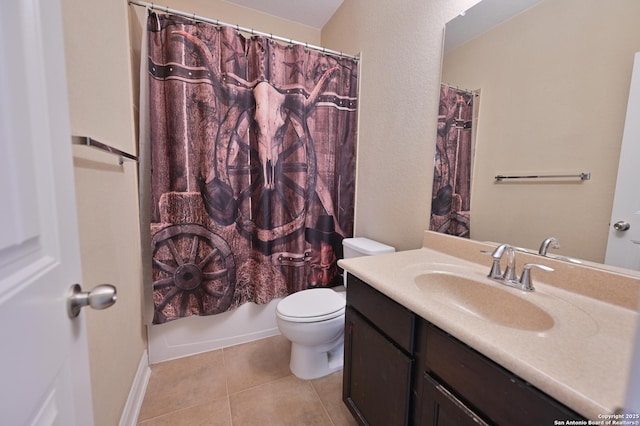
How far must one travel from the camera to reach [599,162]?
2.60 ft

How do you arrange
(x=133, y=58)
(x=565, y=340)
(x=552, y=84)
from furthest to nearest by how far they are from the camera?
(x=133, y=58), (x=552, y=84), (x=565, y=340)

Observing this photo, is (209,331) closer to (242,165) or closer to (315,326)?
(315,326)

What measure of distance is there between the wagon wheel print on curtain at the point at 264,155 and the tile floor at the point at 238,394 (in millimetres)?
826

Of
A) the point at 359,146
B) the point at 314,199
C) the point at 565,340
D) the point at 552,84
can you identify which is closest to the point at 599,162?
the point at 552,84

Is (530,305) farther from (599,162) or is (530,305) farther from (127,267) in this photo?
(127,267)

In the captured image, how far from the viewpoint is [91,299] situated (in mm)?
437

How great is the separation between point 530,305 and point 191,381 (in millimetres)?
1725

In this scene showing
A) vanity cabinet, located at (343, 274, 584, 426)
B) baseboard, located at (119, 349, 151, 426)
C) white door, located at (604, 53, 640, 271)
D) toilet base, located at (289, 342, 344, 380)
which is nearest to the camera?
vanity cabinet, located at (343, 274, 584, 426)

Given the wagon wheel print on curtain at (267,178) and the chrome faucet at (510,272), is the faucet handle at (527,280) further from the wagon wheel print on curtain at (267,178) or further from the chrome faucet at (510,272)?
the wagon wheel print on curtain at (267,178)

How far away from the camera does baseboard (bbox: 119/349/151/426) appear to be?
1145 millimetres

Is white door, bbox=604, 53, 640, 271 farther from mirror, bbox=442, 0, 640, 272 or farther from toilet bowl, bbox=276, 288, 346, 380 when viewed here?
toilet bowl, bbox=276, 288, 346, 380

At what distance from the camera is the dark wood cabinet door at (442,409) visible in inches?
24.8

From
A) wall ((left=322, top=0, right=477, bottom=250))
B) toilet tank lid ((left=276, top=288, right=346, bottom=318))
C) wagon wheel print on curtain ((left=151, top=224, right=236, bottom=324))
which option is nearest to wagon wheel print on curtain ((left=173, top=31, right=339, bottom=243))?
wagon wheel print on curtain ((left=151, top=224, right=236, bottom=324))

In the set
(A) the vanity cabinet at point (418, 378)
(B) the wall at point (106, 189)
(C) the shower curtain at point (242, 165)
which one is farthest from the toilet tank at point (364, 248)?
(B) the wall at point (106, 189)
